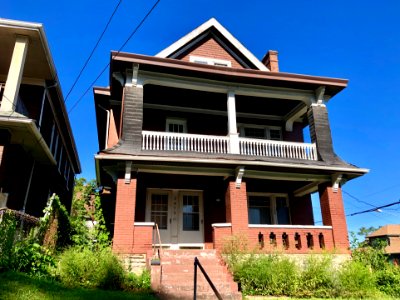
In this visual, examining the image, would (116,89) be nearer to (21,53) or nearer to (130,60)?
(130,60)

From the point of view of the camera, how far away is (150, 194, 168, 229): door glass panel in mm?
13867

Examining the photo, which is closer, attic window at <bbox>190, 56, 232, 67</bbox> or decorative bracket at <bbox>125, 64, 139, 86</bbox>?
decorative bracket at <bbox>125, 64, 139, 86</bbox>

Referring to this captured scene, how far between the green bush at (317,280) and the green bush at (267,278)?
0.85 feet

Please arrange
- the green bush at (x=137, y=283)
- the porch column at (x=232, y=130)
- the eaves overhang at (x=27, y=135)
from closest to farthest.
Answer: the green bush at (x=137, y=283) → the eaves overhang at (x=27, y=135) → the porch column at (x=232, y=130)

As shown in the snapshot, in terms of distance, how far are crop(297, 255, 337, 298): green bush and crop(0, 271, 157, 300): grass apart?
4245 mm

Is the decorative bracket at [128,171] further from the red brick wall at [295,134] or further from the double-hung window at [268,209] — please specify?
the red brick wall at [295,134]

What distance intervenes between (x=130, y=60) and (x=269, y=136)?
24.1 feet

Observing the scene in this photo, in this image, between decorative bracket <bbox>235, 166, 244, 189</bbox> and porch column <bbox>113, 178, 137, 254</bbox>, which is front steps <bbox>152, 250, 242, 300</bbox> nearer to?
porch column <bbox>113, 178, 137, 254</bbox>

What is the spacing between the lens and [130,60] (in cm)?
1236

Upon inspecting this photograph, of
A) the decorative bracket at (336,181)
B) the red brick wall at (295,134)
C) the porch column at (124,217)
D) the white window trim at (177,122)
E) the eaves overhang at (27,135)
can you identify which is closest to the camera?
the eaves overhang at (27,135)

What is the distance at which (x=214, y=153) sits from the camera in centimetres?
1273

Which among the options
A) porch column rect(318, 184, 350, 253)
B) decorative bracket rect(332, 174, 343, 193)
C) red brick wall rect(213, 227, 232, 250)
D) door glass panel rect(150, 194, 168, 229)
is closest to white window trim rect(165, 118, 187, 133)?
door glass panel rect(150, 194, 168, 229)

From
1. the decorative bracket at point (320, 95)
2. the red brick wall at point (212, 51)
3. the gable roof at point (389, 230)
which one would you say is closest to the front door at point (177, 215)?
the decorative bracket at point (320, 95)

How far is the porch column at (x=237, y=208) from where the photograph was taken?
11.7 m
